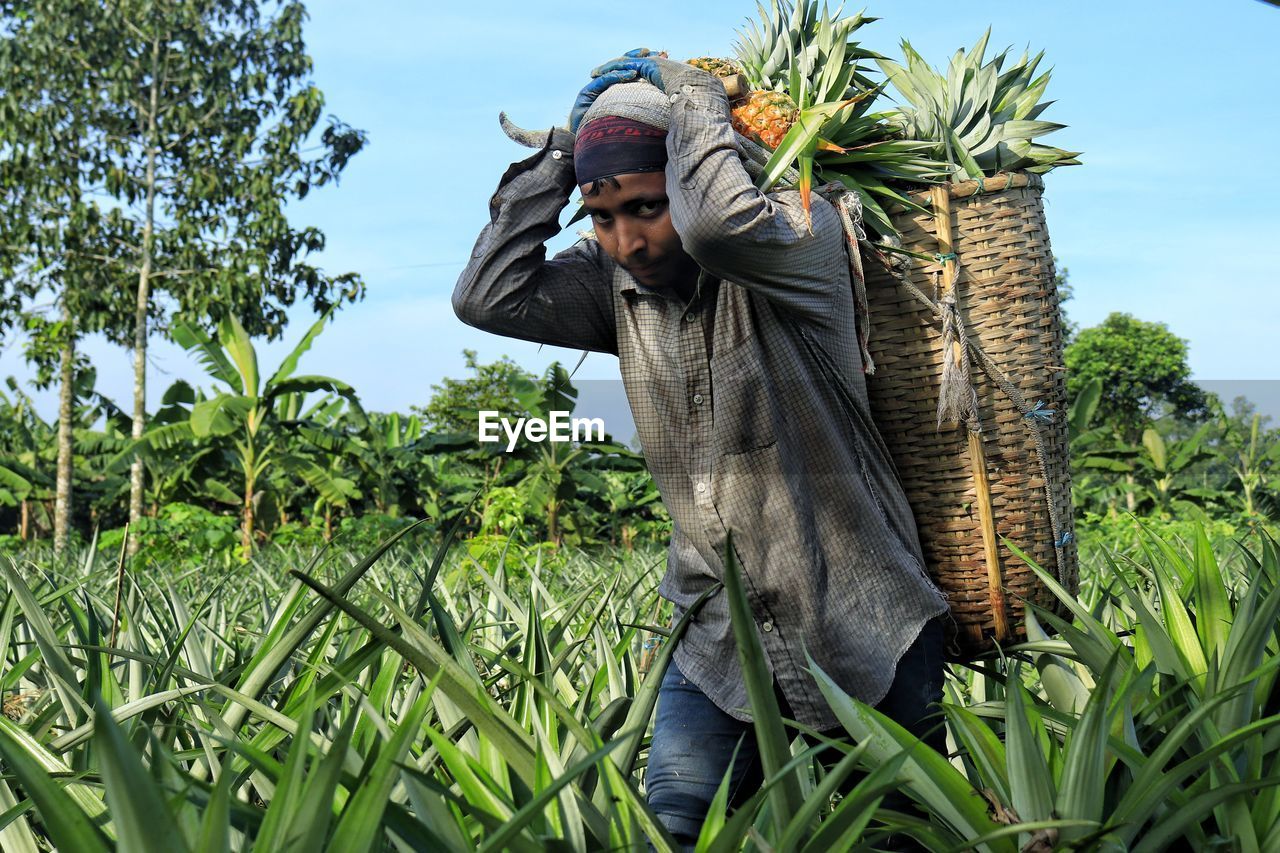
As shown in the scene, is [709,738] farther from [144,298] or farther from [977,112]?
[144,298]

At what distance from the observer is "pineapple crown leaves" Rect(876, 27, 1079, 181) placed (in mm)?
2064

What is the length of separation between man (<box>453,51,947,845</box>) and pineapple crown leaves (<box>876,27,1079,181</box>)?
37 centimetres

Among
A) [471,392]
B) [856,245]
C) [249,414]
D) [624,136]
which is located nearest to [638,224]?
[624,136]

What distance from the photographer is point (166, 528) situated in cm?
1055

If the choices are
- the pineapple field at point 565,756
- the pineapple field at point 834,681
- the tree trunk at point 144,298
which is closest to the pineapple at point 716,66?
the pineapple field at point 834,681

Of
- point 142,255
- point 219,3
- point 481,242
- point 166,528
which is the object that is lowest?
point 166,528

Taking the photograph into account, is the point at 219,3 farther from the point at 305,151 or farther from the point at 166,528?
the point at 166,528

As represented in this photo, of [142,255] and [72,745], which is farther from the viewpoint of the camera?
[142,255]

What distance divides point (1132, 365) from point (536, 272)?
3534cm

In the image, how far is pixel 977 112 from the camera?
2146 mm

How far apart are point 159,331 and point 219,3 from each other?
482 cm

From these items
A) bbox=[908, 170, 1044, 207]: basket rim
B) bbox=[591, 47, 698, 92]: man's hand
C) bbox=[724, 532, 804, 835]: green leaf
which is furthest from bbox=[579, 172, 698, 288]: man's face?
bbox=[724, 532, 804, 835]: green leaf

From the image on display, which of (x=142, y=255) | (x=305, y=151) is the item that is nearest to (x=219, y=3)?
(x=305, y=151)

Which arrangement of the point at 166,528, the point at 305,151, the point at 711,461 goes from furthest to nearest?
the point at 305,151 → the point at 166,528 → the point at 711,461
